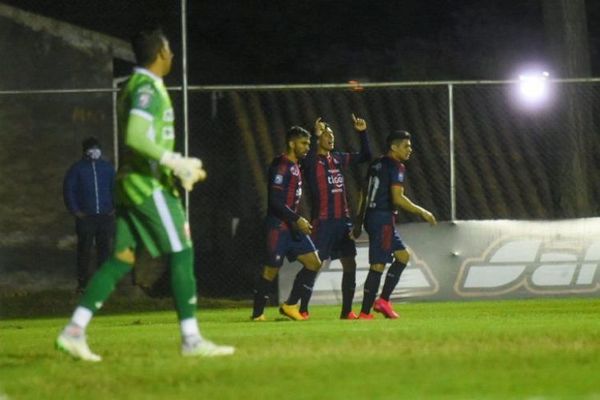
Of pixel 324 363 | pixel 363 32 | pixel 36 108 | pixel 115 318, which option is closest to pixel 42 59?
pixel 36 108

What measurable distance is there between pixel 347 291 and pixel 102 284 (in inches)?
261

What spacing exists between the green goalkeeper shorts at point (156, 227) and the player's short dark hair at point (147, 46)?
88 centimetres

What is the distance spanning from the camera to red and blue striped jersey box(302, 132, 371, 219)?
16969 mm

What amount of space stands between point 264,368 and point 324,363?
0.44m

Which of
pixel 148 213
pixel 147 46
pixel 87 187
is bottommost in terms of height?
pixel 87 187

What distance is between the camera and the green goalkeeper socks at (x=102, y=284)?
10.7 metres

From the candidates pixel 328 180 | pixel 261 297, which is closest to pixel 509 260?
pixel 328 180

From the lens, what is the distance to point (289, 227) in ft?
54.5

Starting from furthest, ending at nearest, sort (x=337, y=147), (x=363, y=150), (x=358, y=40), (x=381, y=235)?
(x=358, y=40), (x=337, y=147), (x=363, y=150), (x=381, y=235)

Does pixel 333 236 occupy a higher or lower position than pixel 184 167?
lower

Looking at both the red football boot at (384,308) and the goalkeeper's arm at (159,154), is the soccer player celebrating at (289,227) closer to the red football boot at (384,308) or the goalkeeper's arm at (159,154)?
the red football boot at (384,308)

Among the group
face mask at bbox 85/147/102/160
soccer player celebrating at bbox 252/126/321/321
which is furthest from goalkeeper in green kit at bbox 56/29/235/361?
face mask at bbox 85/147/102/160

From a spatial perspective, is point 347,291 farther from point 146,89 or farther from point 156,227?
point 146,89

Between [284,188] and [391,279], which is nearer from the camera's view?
[284,188]
